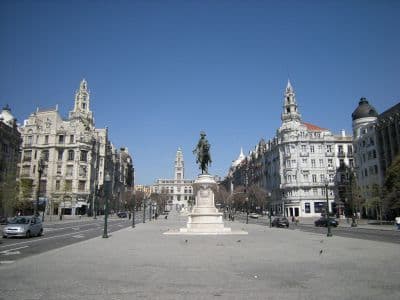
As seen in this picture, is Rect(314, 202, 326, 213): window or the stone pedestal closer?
the stone pedestal

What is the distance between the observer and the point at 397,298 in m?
8.41

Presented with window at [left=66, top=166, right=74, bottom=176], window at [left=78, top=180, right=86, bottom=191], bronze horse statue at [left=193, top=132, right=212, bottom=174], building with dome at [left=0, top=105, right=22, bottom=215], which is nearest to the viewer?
bronze horse statue at [left=193, top=132, right=212, bottom=174]

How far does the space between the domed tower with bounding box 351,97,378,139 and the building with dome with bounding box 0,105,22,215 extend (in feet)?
231

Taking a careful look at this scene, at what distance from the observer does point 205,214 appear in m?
36.5

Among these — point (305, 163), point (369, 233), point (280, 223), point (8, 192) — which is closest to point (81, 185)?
point (8, 192)

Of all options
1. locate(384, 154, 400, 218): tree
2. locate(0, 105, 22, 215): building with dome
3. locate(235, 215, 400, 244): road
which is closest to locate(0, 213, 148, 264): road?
locate(0, 105, 22, 215): building with dome

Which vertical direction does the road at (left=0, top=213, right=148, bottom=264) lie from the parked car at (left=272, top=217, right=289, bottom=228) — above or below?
below

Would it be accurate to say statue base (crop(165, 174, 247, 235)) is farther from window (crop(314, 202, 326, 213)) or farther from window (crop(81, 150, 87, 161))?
window (crop(81, 150, 87, 161))

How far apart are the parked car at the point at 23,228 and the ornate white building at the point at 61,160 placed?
58424 millimetres

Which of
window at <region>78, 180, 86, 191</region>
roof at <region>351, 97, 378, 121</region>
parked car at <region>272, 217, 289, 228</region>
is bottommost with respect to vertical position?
parked car at <region>272, 217, 289, 228</region>

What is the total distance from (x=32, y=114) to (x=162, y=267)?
100889 millimetres

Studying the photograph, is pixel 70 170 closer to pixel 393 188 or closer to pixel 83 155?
pixel 83 155

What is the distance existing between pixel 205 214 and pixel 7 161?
4431 cm

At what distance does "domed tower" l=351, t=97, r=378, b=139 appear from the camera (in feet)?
260
